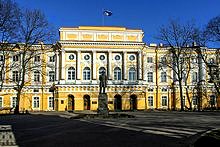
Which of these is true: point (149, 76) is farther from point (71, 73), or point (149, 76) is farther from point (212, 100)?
point (71, 73)

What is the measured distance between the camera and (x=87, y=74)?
210 ft

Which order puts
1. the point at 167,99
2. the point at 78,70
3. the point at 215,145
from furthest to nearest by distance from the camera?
1. the point at 167,99
2. the point at 78,70
3. the point at 215,145

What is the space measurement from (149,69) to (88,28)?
1421 centimetres

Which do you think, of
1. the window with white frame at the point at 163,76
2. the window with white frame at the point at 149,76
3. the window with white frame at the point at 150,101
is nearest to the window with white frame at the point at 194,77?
the window with white frame at the point at 163,76

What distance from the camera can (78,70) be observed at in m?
63.2

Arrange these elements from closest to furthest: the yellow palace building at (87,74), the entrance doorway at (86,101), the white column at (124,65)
→ 1. the yellow palace building at (87,74)
2. the entrance doorway at (86,101)
3. the white column at (124,65)

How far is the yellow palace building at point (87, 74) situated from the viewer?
6238cm

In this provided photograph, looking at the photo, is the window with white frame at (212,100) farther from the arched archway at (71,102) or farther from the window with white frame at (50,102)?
the window with white frame at (50,102)

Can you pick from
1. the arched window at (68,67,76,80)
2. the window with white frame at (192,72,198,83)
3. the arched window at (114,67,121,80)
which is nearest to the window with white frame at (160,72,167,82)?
the window with white frame at (192,72,198,83)

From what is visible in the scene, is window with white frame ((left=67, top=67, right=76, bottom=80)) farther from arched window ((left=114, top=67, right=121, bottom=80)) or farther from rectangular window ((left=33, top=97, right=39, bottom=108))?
arched window ((left=114, top=67, right=121, bottom=80))

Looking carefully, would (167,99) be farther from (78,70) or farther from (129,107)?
(78,70)

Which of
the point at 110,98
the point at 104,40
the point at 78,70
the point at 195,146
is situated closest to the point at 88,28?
the point at 104,40

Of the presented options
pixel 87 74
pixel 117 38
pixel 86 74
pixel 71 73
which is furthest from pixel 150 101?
pixel 71 73

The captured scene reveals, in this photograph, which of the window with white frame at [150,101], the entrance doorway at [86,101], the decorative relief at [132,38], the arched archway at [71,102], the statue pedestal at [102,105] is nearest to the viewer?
the statue pedestal at [102,105]
